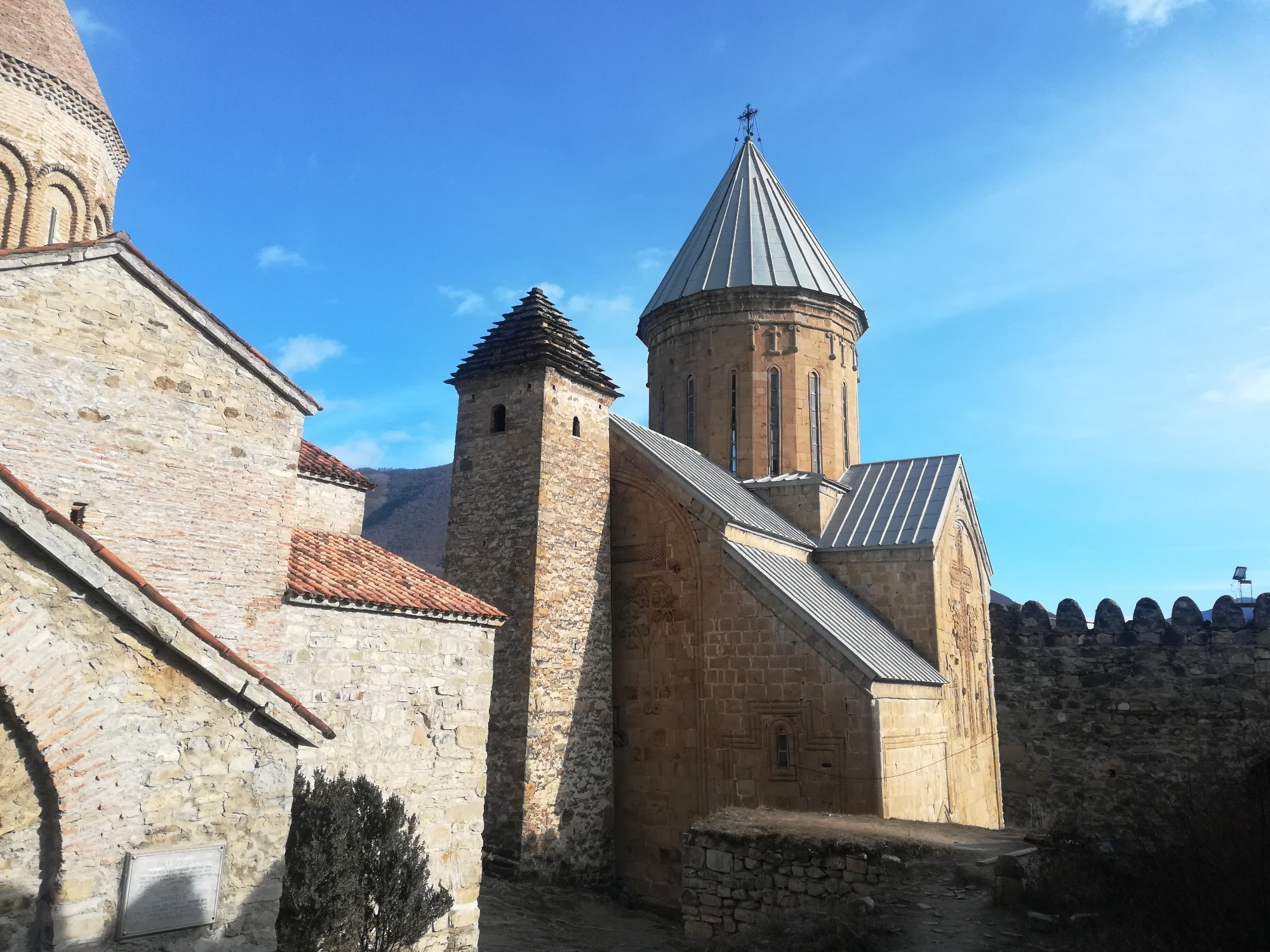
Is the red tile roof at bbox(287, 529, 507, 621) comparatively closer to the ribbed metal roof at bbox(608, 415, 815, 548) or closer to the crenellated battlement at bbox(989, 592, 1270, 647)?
the ribbed metal roof at bbox(608, 415, 815, 548)

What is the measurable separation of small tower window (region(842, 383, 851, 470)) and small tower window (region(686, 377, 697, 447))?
10.0 ft

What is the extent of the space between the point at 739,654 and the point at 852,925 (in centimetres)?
553

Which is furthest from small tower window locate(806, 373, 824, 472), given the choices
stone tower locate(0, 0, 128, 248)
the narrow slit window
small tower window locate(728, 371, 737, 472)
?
stone tower locate(0, 0, 128, 248)

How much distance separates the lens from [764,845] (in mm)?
7832

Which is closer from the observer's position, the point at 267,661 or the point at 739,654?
the point at 267,661

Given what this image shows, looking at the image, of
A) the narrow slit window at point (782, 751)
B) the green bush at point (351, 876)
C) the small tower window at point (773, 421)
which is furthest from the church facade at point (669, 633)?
the green bush at point (351, 876)

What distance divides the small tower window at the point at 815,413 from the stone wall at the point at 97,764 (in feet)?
45.3

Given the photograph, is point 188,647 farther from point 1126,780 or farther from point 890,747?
point 1126,780

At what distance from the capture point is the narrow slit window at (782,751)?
35.7ft

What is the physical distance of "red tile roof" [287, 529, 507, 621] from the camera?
785cm

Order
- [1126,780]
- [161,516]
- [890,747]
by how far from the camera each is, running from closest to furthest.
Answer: [161,516]
[890,747]
[1126,780]

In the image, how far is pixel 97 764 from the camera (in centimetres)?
436

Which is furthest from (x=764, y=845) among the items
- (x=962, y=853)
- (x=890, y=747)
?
(x=890, y=747)

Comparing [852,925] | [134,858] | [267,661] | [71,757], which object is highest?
[267,661]
